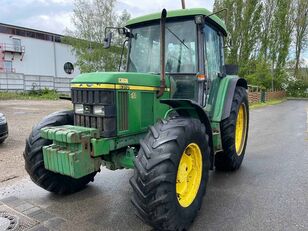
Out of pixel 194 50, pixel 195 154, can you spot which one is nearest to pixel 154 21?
pixel 194 50

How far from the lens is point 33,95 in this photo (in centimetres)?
2259

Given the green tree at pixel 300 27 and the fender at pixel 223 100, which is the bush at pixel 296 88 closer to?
the green tree at pixel 300 27

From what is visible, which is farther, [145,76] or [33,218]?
[145,76]

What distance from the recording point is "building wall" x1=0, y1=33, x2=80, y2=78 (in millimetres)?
31417

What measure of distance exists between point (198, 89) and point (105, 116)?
1.35 meters

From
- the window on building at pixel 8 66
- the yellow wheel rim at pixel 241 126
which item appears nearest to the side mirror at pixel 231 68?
the yellow wheel rim at pixel 241 126

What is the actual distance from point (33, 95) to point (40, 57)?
1232 cm

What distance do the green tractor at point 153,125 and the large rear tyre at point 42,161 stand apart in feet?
0.04

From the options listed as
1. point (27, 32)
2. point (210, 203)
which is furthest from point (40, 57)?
point (210, 203)

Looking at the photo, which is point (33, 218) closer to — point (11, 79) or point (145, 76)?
point (145, 76)

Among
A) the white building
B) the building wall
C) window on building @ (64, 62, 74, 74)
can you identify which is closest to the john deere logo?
the white building

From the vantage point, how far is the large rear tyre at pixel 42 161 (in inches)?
129

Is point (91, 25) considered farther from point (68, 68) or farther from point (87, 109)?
point (87, 109)

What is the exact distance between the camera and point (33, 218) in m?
3.06
